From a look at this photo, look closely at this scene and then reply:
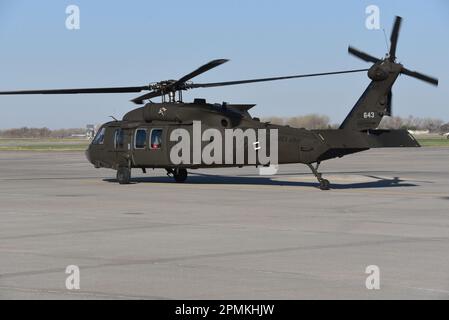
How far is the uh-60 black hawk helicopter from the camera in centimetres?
2450

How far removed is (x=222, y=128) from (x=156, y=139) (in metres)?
2.68

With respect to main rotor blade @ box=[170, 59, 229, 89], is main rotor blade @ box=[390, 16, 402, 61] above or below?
above

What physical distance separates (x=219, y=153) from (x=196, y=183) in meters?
3.39

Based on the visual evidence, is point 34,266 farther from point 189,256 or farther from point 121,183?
point 121,183

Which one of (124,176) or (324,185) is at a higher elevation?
(124,176)

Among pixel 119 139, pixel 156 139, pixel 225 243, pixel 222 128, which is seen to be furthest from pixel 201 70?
pixel 225 243

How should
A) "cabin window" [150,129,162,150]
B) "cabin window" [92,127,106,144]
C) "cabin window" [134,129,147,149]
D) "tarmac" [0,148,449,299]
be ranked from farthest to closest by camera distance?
"cabin window" [92,127,106,144]
"cabin window" [134,129,147,149]
"cabin window" [150,129,162,150]
"tarmac" [0,148,449,299]

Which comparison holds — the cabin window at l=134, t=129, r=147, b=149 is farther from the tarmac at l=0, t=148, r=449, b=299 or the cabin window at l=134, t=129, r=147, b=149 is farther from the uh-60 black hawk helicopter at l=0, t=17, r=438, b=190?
the tarmac at l=0, t=148, r=449, b=299

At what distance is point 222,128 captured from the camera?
89.2 feet

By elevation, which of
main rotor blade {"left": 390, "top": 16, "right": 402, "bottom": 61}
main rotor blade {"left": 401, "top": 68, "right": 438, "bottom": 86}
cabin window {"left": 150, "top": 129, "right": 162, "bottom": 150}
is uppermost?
main rotor blade {"left": 390, "top": 16, "right": 402, "bottom": 61}

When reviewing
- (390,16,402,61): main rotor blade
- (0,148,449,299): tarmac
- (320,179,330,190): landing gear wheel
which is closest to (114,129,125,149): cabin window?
(0,148,449,299): tarmac

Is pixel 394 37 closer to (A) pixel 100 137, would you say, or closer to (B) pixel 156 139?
(B) pixel 156 139

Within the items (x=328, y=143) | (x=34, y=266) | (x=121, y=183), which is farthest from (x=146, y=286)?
(x=121, y=183)

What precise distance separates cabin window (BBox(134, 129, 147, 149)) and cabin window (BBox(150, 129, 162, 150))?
1.09 feet
